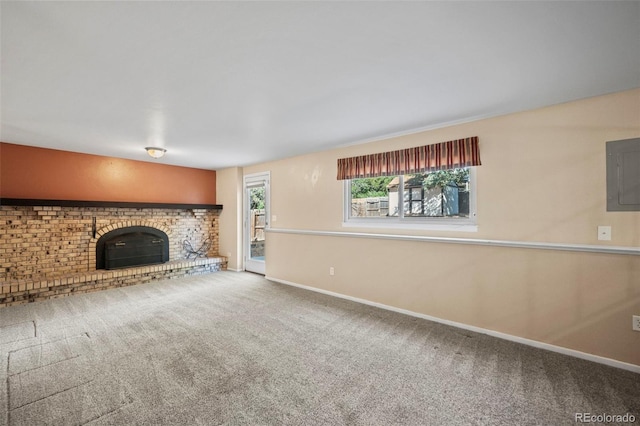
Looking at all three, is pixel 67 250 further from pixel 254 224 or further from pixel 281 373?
pixel 281 373

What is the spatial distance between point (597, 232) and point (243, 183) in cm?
558

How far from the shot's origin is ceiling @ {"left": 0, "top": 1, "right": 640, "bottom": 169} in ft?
4.78

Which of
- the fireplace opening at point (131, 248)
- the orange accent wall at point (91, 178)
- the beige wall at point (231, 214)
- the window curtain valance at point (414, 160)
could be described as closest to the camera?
the window curtain valance at point (414, 160)

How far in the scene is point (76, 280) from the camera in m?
4.36

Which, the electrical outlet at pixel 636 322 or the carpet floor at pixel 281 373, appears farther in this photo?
the electrical outlet at pixel 636 322

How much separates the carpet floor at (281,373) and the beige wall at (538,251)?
0.25m

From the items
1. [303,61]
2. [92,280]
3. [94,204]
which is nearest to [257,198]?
[94,204]

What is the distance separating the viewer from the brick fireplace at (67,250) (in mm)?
4090

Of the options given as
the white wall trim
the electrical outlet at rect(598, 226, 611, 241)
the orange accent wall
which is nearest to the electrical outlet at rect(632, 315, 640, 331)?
the white wall trim

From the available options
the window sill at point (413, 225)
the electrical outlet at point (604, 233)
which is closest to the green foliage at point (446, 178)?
the window sill at point (413, 225)

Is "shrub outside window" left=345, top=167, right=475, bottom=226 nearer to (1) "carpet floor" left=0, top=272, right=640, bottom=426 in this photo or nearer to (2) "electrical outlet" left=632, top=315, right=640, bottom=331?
(1) "carpet floor" left=0, top=272, right=640, bottom=426

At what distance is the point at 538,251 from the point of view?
8.88 feet

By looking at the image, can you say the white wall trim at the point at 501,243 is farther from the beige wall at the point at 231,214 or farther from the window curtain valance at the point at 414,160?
the beige wall at the point at 231,214

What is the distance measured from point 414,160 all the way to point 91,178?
5353 mm
